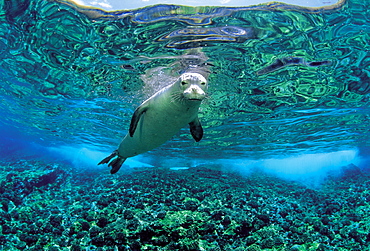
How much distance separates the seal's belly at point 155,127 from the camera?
171 inches

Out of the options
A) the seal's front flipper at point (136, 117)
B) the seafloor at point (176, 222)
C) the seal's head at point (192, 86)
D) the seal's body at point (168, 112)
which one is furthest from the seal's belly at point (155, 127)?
the seafloor at point (176, 222)

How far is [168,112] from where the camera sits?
14.0ft

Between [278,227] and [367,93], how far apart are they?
7.72 meters

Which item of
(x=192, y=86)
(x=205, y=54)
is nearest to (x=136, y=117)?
(x=192, y=86)

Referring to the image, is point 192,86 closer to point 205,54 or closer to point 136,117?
point 136,117

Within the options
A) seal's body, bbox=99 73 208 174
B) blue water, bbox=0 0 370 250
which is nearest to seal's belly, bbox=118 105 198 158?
seal's body, bbox=99 73 208 174

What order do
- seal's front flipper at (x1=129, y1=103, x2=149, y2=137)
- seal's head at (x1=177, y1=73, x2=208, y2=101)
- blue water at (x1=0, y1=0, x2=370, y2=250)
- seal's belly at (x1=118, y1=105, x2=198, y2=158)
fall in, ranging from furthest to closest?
1. blue water at (x1=0, y1=0, x2=370, y2=250)
2. seal's front flipper at (x1=129, y1=103, x2=149, y2=137)
3. seal's belly at (x1=118, y1=105, x2=198, y2=158)
4. seal's head at (x1=177, y1=73, x2=208, y2=101)

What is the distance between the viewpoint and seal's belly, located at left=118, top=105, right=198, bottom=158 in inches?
171

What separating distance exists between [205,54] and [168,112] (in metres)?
3.26

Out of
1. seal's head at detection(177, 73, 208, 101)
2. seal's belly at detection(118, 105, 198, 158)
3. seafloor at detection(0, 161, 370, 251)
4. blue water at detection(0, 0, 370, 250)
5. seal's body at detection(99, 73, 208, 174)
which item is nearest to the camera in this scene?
seal's head at detection(177, 73, 208, 101)

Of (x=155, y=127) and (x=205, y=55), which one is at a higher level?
(x=205, y=55)

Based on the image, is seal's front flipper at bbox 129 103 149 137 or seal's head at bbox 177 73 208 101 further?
seal's front flipper at bbox 129 103 149 137

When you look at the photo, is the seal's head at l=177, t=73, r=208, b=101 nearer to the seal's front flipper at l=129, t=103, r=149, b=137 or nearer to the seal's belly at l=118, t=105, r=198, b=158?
the seal's belly at l=118, t=105, r=198, b=158

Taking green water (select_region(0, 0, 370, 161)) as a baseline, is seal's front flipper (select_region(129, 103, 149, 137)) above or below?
below
